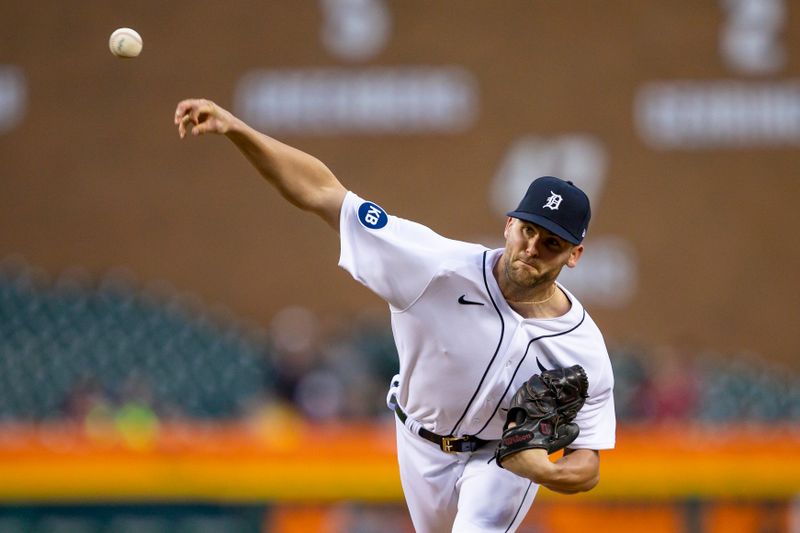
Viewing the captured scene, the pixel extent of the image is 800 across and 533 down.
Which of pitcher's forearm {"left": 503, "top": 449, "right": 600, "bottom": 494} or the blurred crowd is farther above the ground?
pitcher's forearm {"left": 503, "top": 449, "right": 600, "bottom": 494}

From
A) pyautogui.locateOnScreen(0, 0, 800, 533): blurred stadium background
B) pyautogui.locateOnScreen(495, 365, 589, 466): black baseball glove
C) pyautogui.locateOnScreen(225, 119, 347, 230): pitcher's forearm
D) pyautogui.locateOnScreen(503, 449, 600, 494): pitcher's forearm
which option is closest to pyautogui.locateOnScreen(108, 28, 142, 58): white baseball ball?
pyautogui.locateOnScreen(225, 119, 347, 230): pitcher's forearm

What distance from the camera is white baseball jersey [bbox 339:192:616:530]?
413 centimetres

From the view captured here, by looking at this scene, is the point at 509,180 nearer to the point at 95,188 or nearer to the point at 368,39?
the point at 368,39

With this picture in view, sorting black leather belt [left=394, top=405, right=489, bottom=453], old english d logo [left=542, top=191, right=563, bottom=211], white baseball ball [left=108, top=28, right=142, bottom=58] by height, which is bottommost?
black leather belt [left=394, top=405, right=489, bottom=453]

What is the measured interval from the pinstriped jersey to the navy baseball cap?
12.0 inches

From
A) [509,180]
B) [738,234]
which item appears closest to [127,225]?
[509,180]

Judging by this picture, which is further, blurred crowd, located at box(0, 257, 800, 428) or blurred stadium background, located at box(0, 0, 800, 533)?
blurred stadium background, located at box(0, 0, 800, 533)

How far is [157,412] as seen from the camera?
9.66 metres

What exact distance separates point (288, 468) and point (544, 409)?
3.31 meters

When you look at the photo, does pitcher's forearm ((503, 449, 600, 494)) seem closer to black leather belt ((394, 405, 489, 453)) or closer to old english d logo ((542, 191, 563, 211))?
black leather belt ((394, 405, 489, 453))

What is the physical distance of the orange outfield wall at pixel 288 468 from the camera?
701 centimetres

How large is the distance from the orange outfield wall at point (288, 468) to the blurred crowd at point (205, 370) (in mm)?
1938

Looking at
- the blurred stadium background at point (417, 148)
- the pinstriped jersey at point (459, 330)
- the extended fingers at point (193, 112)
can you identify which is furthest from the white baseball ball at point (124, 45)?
the blurred stadium background at point (417, 148)

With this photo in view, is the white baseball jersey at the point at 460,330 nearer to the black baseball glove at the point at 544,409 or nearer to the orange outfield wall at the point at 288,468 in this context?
the black baseball glove at the point at 544,409
